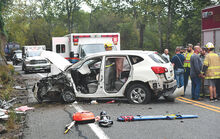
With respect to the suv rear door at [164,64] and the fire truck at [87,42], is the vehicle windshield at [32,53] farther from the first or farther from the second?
the suv rear door at [164,64]

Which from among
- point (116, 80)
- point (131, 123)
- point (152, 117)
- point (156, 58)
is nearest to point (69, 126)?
point (131, 123)

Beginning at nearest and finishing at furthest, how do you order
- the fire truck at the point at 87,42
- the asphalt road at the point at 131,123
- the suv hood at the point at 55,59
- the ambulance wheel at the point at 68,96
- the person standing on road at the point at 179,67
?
the asphalt road at the point at 131,123, the ambulance wheel at the point at 68,96, the suv hood at the point at 55,59, the person standing on road at the point at 179,67, the fire truck at the point at 87,42

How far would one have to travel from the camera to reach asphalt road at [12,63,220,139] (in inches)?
251

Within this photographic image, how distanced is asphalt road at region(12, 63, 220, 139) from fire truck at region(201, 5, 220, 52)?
389 centimetres

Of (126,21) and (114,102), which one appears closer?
(114,102)

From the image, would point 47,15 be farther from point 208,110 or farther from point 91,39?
point 208,110

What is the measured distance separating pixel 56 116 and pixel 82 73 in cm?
225

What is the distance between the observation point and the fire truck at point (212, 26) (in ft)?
43.1

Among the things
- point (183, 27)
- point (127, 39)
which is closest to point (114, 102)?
point (183, 27)

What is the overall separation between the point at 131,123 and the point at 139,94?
2424mm

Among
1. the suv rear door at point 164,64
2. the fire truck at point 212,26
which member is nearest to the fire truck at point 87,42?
the fire truck at point 212,26

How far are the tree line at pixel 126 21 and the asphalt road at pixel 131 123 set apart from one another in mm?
28703

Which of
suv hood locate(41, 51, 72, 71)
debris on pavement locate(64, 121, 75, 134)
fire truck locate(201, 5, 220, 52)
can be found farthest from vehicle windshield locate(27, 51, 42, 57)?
debris on pavement locate(64, 121, 75, 134)

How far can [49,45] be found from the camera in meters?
65.8
